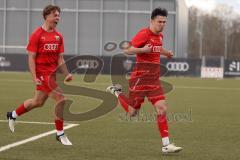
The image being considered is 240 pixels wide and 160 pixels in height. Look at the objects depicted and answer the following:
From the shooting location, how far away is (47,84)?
10.3 m

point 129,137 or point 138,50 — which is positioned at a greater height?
point 138,50

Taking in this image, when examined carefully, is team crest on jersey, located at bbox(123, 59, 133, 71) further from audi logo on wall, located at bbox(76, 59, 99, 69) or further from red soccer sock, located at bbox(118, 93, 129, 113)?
red soccer sock, located at bbox(118, 93, 129, 113)

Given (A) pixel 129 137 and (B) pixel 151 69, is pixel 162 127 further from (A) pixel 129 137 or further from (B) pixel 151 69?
(A) pixel 129 137

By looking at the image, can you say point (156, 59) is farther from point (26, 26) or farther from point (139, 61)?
point (26, 26)

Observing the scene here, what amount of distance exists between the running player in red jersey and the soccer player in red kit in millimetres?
1129

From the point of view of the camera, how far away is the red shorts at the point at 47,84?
10258 millimetres

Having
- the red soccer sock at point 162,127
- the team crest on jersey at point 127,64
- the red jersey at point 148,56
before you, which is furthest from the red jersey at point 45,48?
the team crest on jersey at point 127,64

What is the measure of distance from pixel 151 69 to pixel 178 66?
36.5 meters

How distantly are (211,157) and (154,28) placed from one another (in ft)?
6.67

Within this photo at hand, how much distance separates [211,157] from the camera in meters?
9.25

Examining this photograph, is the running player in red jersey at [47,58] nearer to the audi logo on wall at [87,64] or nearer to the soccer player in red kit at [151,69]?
the soccer player in red kit at [151,69]

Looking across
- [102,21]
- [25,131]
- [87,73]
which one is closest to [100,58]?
[87,73]

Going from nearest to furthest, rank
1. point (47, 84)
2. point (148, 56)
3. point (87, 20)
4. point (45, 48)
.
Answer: point (148, 56), point (45, 48), point (47, 84), point (87, 20)

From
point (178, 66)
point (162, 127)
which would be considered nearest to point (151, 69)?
point (162, 127)
